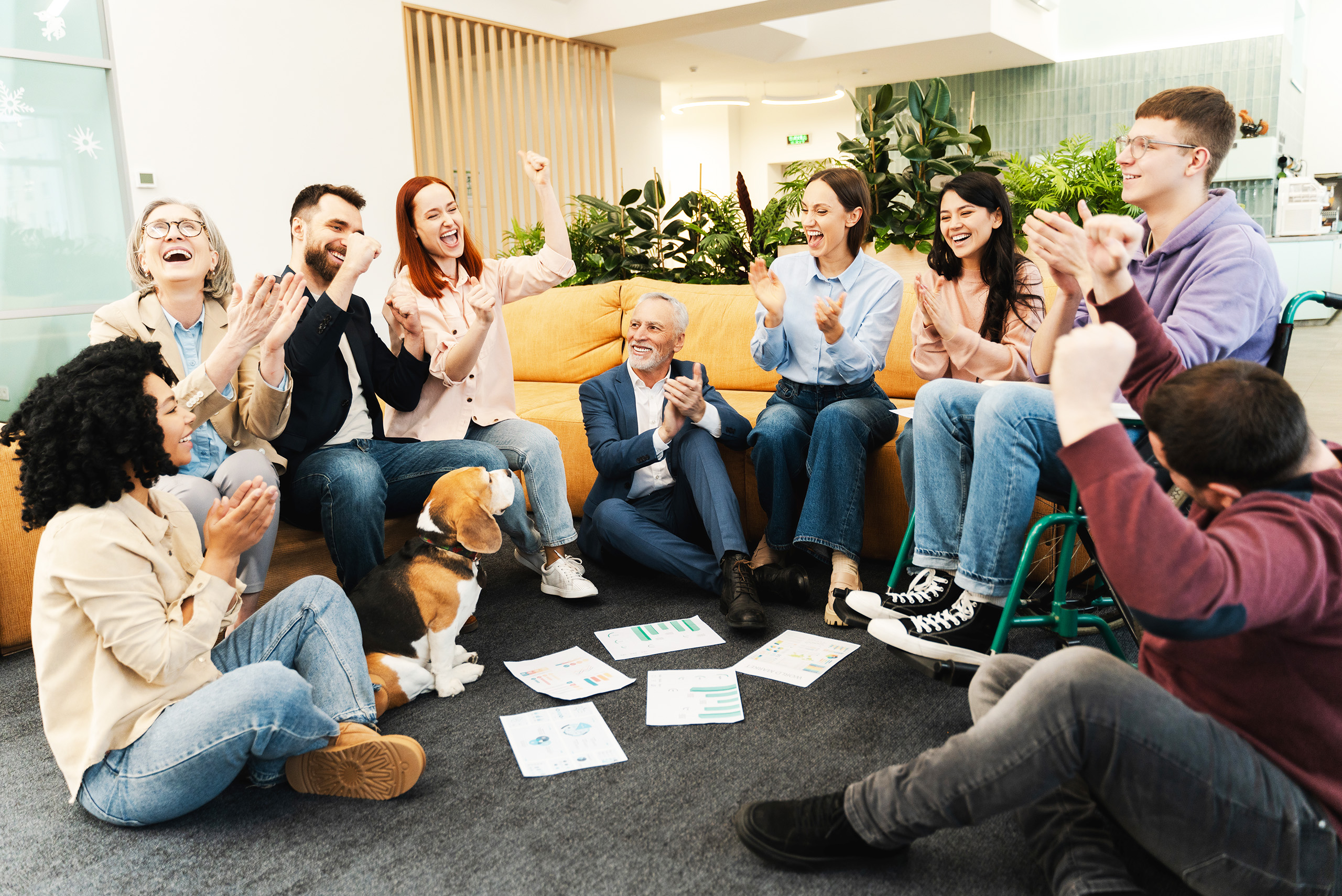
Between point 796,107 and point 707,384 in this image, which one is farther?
point 796,107

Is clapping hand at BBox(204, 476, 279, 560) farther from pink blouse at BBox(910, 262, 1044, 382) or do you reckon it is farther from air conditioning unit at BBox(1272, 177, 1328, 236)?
air conditioning unit at BBox(1272, 177, 1328, 236)

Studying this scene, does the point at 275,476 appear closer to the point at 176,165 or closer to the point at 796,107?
the point at 176,165

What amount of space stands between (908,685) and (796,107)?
11.7m

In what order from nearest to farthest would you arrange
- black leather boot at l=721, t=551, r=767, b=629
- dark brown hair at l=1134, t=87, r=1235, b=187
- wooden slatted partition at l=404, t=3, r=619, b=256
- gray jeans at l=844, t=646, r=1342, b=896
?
1. gray jeans at l=844, t=646, r=1342, b=896
2. dark brown hair at l=1134, t=87, r=1235, b=187
3. black leather boot at l=721, t=551, r=767, b=629
4. wooden slatted partition at l=404, t=3, r=619, b=256

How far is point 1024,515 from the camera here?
6.59ft

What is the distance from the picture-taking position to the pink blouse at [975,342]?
2.44 metres

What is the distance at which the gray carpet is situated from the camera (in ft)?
4.94

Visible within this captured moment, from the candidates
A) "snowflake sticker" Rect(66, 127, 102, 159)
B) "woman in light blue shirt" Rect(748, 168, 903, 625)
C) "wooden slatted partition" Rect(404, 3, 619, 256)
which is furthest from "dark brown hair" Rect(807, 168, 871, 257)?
"wooden slatted partition" Rect(404, 3, 619, 256)

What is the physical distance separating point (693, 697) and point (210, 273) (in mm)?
1752

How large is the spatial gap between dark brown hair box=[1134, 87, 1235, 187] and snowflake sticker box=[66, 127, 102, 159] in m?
4.69

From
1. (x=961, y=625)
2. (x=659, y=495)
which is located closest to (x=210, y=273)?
(x=659, y=495)

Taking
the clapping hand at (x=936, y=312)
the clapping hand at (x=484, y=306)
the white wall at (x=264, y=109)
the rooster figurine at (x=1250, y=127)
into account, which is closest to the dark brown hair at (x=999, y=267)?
the clapping hand at (x=936, y=312)

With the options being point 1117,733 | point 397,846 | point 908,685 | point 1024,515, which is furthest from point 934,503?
point 397,846

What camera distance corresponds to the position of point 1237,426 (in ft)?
3.56
